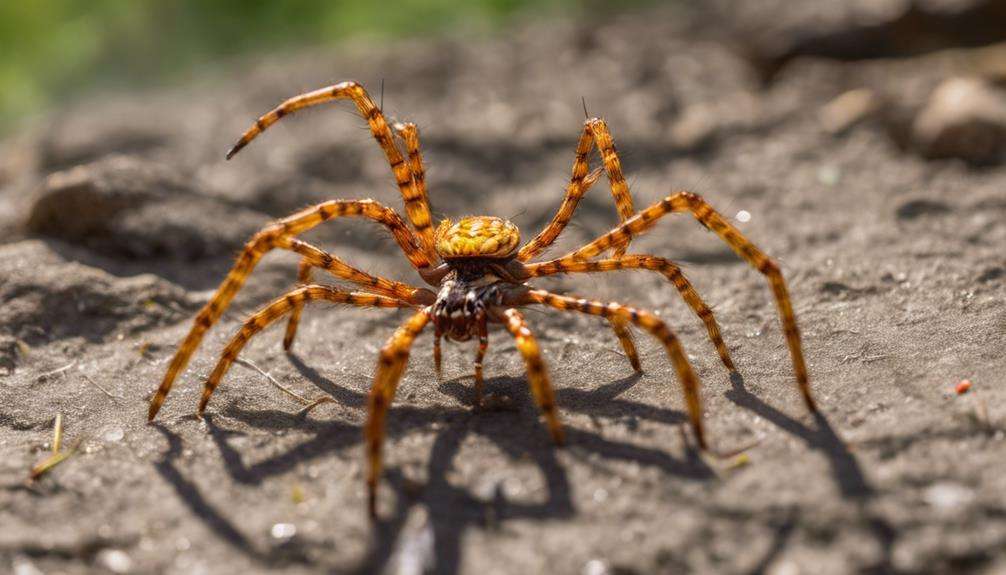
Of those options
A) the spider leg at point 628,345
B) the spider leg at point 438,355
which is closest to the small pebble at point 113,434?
the spider leg at point 438,355

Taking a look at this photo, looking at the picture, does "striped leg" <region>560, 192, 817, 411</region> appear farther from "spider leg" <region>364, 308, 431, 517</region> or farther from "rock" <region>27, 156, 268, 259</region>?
"rock" <region>27, 156, 268, 259</region>

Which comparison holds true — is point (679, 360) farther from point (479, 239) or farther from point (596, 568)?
point (479, 239)

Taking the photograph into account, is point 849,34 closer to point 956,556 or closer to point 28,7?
point 956,556

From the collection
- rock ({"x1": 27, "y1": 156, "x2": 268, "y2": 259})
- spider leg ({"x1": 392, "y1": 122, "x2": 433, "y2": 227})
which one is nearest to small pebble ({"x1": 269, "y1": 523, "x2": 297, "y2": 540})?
spider leg ({"x1": 392, "y1": 122, "x2": 433, "y2": 227})

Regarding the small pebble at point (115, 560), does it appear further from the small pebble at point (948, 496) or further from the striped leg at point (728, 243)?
the small pebble at point (948, 496)

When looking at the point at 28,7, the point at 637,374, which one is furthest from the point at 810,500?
the point at 28,7

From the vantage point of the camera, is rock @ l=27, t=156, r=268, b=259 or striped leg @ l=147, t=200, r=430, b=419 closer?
striped leg @ l=147, t=200, r=430, b=419
